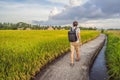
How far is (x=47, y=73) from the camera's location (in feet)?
39.0

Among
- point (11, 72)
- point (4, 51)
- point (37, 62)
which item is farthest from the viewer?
point (37, 62)

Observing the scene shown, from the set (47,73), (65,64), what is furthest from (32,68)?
(65,64)

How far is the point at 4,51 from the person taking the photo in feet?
32.0

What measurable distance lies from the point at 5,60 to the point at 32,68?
2382mm

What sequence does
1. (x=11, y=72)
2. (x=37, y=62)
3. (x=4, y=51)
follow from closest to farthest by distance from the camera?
(x=11, y=72)
(x=4, y=51)
(x=37, y=62)

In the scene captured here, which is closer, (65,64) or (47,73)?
(47,73)

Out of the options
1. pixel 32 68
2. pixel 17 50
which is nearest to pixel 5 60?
pixel 17 50

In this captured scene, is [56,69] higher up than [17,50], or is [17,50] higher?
[17,50]

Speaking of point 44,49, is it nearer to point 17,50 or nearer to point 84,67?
point 84,67

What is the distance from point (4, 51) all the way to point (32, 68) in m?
1.97

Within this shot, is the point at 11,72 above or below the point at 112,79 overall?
above

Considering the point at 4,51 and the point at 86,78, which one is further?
the point at 86,78

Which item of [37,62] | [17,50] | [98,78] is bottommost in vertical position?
[98,78]

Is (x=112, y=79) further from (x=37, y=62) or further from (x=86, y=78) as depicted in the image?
(x=37, y=62)
